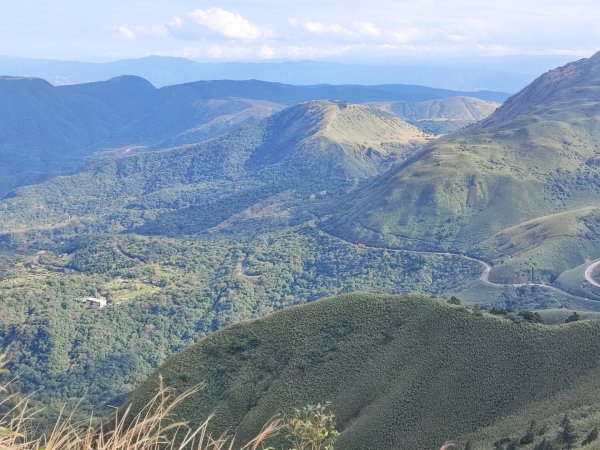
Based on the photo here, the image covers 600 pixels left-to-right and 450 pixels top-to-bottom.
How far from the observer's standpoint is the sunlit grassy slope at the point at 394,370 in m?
64.3

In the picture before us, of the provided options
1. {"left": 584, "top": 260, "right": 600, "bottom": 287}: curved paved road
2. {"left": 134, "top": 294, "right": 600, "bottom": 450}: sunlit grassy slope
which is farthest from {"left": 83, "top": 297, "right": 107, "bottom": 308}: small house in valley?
{"left": 584, "top": 260, "right": 600, "bottom": 287}: curved paved road

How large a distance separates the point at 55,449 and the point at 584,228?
199 metres

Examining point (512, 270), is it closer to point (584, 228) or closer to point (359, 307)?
point (584, 228)

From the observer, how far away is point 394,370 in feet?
249

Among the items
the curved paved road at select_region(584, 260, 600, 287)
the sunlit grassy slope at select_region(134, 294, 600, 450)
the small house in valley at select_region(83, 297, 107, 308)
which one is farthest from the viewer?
the small house in valley at select_region(83, 297, 107, 308)

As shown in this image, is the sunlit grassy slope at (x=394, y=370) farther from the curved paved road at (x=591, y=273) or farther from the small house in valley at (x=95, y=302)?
the small house in valley at (x=95, y=302)

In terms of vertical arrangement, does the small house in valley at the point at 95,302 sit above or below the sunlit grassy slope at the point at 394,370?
below

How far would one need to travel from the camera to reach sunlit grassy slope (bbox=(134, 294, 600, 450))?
6431 cm

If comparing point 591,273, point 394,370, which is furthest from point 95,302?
point 591,273

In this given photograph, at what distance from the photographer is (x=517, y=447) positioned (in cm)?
5453

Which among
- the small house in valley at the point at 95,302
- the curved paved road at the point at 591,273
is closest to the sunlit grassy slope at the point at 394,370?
the curved paved road at the point at 591,273

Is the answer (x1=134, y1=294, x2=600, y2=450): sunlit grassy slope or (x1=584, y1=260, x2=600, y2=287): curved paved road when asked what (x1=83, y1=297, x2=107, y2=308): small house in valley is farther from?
(x1=584, y1=260, x2=600, y2=287): curved paved road

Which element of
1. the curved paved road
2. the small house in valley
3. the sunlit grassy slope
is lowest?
the small house in valley

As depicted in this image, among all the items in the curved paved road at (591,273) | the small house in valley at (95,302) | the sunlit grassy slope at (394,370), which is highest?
the sunlit grassy slope at (394,370)
